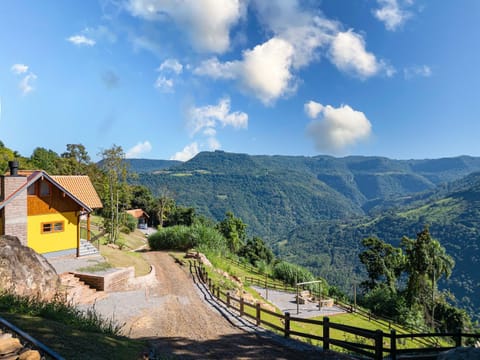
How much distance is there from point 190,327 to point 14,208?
39.5 feet

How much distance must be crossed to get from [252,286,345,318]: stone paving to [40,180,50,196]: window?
60.3 ft

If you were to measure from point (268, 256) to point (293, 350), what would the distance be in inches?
2048

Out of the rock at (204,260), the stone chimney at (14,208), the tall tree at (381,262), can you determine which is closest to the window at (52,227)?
the stone chimney at (14,208)

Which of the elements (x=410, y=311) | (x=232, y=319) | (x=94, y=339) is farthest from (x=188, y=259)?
(x=410, y=311)

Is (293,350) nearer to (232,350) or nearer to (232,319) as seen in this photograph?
(232,350)

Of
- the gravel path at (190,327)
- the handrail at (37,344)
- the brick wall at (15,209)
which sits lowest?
the gravel path at (190,327)

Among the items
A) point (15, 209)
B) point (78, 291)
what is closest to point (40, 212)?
point (15, 209)

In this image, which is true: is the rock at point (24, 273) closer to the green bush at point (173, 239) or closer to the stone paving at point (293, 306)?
the green bush at point (173, 239)

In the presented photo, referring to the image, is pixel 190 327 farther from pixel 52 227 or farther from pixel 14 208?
pixel 14 208

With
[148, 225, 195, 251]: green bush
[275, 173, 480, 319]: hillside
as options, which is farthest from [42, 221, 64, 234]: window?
[275, 173, 480, 319]: hillside

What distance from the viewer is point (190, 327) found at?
36.5ft

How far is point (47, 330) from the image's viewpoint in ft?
20.2

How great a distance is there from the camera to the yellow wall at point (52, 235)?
58.1 feet

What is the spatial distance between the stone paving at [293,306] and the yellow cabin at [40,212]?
53.8 feet
